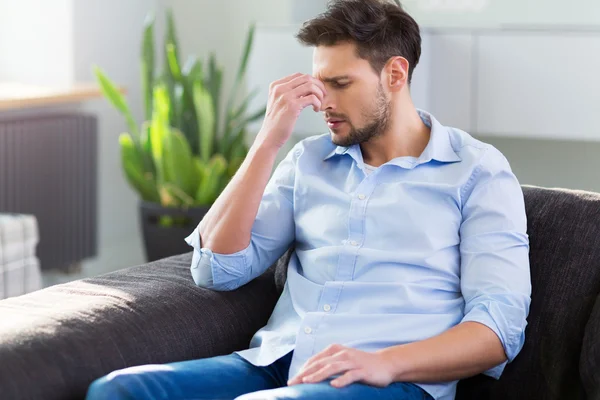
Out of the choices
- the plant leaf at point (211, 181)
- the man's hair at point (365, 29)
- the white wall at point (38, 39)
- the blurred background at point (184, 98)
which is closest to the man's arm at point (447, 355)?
the man's hair at point (365, 29)

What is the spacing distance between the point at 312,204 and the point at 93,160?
2.29 m

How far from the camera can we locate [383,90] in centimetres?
193

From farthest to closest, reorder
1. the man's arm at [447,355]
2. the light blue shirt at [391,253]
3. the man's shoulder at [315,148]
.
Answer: the man's shoulder at [315,148] → the light blue shirt at [391,253] → the man's arm at [447,355]

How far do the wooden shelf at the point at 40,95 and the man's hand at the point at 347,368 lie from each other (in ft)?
7.38

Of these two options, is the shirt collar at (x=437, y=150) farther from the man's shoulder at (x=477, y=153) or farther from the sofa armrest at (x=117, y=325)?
the sofa armrest at (x=117, y=325)

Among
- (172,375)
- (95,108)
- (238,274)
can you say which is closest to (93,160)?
(95,108)

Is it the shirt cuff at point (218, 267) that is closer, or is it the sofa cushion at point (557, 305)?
the sofa cushion at point (557, 305)

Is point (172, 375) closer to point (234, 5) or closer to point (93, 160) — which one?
point (93, 160)

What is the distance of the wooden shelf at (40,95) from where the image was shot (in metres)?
3.60

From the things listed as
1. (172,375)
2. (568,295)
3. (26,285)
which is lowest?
(26,285)

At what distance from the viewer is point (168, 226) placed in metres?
3.84

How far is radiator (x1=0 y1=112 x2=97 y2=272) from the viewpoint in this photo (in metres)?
3.70

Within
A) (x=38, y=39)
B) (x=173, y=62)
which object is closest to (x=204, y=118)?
(x=173, y=62)

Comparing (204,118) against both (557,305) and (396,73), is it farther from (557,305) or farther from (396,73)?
(557,305)
